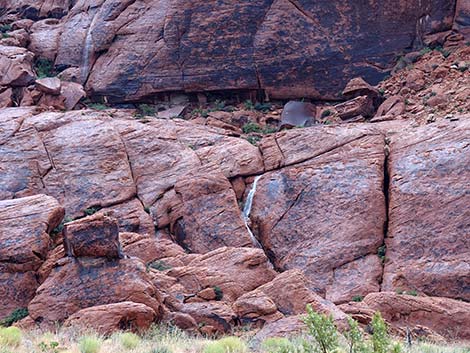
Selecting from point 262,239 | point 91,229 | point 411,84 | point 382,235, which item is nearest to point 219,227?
point 262,239

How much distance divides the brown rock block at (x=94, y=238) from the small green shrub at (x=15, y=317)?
183 cm

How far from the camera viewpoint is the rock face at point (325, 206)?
20.9m

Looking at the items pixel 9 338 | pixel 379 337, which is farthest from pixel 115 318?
pixel 379 337

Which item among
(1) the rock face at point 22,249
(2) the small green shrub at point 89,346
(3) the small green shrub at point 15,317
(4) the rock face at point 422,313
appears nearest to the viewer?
(2) the small green shrub at point 89,346

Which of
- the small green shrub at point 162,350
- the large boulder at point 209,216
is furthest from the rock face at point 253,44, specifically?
the small green shrub at point 162,350

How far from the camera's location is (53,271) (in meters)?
16.0

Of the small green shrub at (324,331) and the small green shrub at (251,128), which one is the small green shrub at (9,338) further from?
the small green shrub at (251,128)

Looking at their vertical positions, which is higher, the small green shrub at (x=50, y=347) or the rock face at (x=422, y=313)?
the small green shrub at (x=50, y=347)

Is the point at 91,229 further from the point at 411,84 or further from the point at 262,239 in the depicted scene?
the point at 411,84

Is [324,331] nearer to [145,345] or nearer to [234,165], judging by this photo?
[145,345]

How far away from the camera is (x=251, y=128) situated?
1193 inches

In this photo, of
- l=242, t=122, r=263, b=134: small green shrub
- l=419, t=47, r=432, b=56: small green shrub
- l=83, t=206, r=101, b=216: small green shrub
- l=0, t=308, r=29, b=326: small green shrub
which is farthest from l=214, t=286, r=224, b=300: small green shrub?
l=419, t=47, r=432, b=56: small green shrub

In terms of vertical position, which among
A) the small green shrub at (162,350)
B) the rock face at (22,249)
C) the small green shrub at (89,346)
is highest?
the small green shrub at (89,346)

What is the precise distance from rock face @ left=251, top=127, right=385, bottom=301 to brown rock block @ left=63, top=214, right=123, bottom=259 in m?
7.12
